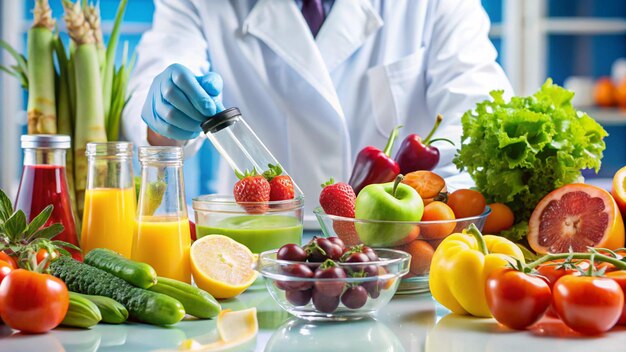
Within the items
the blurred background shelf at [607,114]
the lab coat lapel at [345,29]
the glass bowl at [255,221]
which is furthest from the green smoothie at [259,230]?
the blurred background shelf at [607,114]

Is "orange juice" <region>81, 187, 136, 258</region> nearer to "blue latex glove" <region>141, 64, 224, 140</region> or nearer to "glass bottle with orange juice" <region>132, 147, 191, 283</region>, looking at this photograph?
"glass bottle with orange juice" <region>132, 147, 191, 283</region>

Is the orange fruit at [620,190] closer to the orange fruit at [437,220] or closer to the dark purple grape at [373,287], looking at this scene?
the orange fruit at [437,220]

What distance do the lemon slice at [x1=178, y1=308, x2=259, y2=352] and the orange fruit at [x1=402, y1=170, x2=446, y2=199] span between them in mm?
416

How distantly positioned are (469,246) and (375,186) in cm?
19

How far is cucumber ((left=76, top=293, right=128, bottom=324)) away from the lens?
110 centimetres

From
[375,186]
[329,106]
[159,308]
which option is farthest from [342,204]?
[329,106]

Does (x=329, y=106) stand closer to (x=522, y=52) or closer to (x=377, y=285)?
(x=377, y=285)

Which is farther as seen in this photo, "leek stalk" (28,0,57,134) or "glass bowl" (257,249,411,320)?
"leek stalk" (28,0,57,134)

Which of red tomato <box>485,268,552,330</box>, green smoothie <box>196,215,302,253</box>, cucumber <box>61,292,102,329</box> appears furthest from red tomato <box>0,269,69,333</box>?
red tomato <box>485,268,552,330</box>

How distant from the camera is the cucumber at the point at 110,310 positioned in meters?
1.10

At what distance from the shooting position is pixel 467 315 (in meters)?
1.20

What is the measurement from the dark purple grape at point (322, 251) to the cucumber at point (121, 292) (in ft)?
0.65

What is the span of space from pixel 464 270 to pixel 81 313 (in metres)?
0.54

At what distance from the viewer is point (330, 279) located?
1.07 metres
